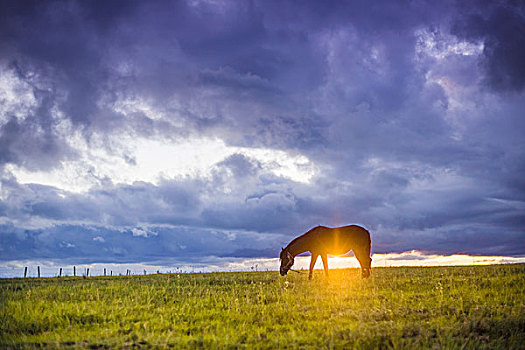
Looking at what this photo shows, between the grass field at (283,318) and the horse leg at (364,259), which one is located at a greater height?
the horse leg at (364,259)

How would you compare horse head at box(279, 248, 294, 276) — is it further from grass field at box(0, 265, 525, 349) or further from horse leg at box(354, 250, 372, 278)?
grass field at box(0, 265, 525, 349)

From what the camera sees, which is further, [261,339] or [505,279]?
[505,279]

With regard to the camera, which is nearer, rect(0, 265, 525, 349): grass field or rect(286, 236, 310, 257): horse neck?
rect(0, 265, 525, 349): grass field

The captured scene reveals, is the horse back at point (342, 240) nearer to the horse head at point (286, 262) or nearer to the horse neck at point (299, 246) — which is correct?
the horse neck at point (299, 246)

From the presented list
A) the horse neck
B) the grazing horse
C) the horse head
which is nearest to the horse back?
the grazing horse

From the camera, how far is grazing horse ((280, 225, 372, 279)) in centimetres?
2927

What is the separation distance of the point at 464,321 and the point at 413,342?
3.24m

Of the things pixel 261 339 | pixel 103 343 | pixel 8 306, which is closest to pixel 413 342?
pixel 261 339

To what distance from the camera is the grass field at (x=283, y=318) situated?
472 inches

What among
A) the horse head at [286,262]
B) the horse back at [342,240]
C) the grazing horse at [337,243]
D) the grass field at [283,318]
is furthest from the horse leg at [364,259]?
the grass field at [283,318]

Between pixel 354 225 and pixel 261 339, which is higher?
pixel 354 225

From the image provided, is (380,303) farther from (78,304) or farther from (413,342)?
(78,304)

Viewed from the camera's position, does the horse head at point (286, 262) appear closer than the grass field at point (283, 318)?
No

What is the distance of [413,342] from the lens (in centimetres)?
1180
